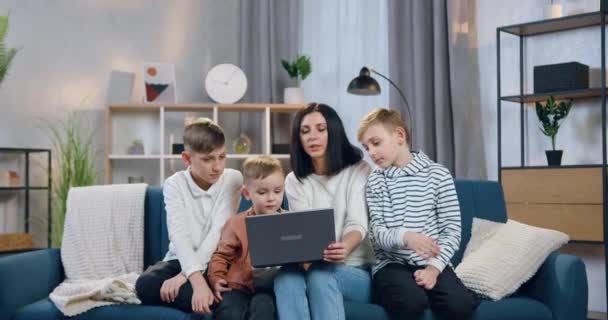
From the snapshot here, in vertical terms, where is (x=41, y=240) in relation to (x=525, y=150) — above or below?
below

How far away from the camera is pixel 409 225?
2426 millimetres

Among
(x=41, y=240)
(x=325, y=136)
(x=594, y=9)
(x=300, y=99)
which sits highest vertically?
(x=594, y=9)

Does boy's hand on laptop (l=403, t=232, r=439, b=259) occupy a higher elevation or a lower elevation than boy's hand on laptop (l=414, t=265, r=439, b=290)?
higher

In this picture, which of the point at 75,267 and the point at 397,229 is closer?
the point at 397,229

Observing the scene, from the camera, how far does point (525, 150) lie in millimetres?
4039

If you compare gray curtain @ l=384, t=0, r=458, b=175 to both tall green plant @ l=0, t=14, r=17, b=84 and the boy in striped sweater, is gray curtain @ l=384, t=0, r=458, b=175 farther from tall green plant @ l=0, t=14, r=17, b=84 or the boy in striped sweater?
tall green plant @ l=0, t=14, r=17, b=84

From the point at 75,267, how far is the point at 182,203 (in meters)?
0.49

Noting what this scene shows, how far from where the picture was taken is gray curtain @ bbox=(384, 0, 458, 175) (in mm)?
4148

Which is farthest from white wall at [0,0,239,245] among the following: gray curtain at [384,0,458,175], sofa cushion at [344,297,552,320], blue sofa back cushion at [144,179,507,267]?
sofa cushion at [344,297,552,320]

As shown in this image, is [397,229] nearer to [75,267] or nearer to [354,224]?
[354,224]

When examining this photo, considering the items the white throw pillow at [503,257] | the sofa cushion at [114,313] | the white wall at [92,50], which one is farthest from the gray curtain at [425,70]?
the sofa cushion at [114,313]

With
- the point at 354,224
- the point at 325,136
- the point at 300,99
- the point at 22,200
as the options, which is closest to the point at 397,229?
the point at 354,224

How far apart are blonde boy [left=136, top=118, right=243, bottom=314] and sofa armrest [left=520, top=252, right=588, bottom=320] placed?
1083 millimetres

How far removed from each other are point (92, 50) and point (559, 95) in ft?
9.62
